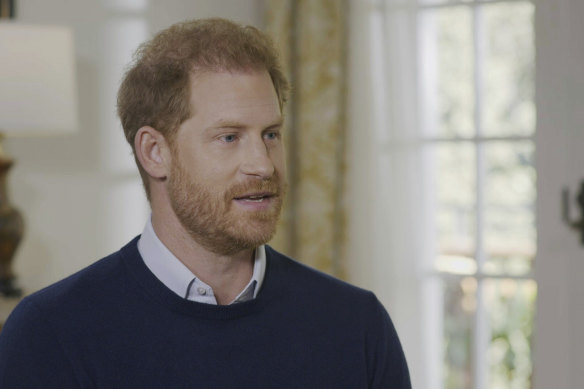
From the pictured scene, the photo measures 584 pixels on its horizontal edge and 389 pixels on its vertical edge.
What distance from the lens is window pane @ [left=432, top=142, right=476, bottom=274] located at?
3.02 metres

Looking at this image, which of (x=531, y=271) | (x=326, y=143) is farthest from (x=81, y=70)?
(x=531, y=271)

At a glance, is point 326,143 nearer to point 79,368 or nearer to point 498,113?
point 498,113

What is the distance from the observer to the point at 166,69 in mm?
1500

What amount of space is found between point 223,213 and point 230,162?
0.30 ft

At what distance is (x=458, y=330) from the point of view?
3.09m

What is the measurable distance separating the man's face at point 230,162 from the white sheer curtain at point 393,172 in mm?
1586

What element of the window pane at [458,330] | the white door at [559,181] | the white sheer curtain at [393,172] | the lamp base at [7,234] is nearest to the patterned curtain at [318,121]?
the white sheer curtain at [393,172]

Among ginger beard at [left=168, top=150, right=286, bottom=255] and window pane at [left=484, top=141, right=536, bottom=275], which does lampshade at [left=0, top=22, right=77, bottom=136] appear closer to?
ginger beard at [left=168, top=150, right=286, bottom=255]

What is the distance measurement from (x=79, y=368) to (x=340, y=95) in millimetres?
1932

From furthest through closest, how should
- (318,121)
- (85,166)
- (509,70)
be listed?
(318,121), (85,166), (509,70)

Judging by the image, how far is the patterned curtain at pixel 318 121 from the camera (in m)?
3.11

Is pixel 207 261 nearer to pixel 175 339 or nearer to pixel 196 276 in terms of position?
pixel 196 276

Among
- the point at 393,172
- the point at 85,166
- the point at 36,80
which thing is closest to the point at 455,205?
the point at 393,172

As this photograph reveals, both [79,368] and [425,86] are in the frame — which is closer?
[79,368]
